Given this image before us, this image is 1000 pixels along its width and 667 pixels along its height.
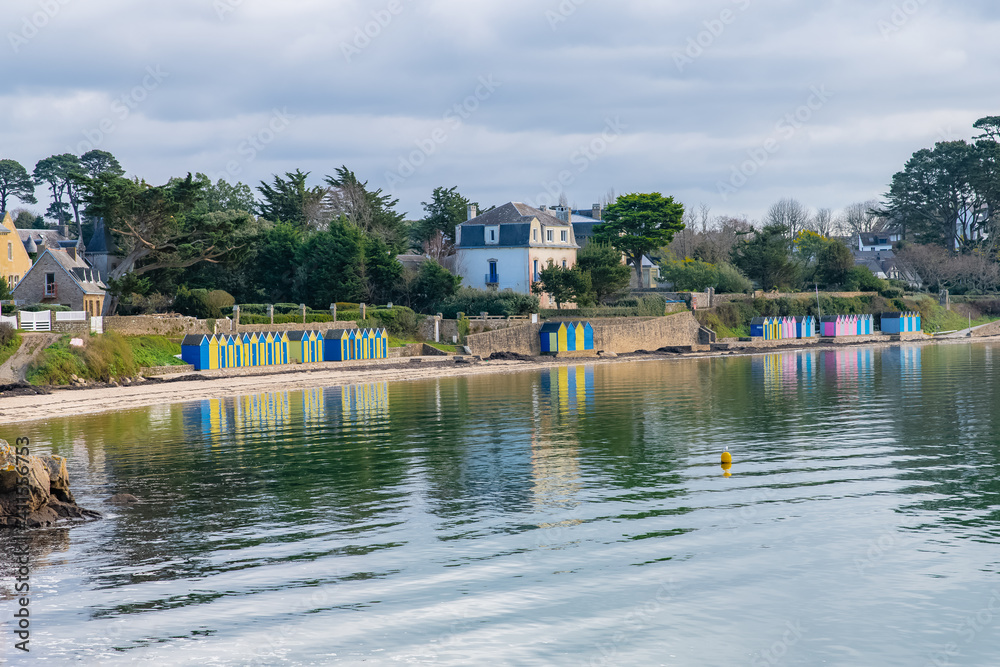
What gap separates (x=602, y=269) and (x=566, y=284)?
14.3 feet

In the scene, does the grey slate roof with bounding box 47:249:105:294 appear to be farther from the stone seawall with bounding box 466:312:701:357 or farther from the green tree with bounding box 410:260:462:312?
the stone seawall with bounding box 466:312:701:357

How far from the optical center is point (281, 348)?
58.8 m

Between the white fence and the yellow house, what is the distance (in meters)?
22.0

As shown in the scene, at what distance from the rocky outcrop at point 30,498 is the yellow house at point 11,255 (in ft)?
177

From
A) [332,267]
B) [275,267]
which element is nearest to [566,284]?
[332,267]

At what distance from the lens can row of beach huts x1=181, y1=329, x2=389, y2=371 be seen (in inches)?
2125

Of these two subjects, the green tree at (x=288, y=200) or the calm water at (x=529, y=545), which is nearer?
the calm water at (x=529, y=545)

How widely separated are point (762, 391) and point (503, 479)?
25.9 meters

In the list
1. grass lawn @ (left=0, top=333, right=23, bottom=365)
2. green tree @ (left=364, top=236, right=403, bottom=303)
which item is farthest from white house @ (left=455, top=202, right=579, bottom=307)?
grass lawn @ (left=0, top=333, right=23, bottom=365)

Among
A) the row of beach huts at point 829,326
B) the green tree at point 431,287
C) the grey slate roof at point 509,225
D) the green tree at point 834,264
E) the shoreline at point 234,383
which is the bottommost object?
the shoreline at point 234,383

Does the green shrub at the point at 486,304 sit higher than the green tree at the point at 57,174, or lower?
lower

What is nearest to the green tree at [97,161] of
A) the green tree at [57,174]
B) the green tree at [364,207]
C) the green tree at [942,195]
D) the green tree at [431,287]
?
the green tree at [57,174]

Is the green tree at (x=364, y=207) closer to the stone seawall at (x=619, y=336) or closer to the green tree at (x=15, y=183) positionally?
the stone seawall at (x=619, y=336)

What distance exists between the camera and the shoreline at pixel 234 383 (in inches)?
1588
